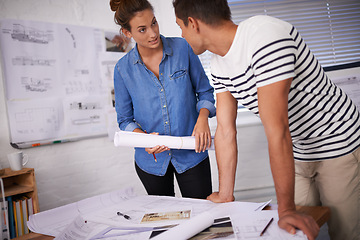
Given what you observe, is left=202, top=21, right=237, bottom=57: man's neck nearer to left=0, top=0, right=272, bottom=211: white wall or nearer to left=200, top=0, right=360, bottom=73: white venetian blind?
left=0, top=0, right=272, bottom=211: white wall

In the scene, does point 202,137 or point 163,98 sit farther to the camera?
point 163,98

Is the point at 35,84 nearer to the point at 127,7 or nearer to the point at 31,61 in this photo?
the point at 31,61

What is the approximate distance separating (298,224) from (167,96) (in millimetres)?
970

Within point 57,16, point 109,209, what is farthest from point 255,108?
point 57,16

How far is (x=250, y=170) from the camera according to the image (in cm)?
321

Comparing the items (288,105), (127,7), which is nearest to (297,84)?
(288,105)

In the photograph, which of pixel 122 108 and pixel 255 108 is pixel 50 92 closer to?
pixel 122 108

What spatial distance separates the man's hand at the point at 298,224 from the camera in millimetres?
830

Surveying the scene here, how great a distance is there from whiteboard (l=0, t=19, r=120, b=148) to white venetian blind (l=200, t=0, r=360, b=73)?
3.65 ft

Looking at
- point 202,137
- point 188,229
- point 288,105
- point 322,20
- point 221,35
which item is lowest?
point 188,229

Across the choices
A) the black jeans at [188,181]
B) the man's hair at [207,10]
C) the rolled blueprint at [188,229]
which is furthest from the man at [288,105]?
the black jeans at [188,181]

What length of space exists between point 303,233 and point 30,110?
2.37 m

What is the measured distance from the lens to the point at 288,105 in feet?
3.47

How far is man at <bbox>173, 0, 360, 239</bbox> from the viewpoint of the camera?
2.94ft
